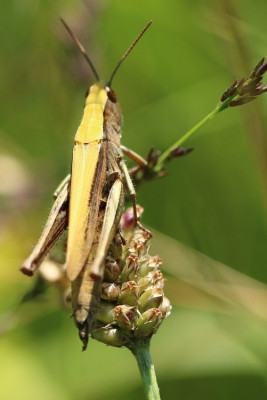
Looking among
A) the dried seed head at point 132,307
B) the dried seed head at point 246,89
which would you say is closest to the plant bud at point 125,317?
the dried seed head at point 132,307

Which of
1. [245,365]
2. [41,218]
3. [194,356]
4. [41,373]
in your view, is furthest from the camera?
[41,218]

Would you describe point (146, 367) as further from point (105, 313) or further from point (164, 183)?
point (164, 183)

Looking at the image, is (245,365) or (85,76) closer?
(245,365)

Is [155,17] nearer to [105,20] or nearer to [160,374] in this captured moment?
[105,20]

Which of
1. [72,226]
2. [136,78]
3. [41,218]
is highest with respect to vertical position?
[136,78]

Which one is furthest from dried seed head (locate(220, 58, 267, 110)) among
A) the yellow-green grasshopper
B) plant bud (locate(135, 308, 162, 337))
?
plant bud (locate(135, 308, 162, 337))

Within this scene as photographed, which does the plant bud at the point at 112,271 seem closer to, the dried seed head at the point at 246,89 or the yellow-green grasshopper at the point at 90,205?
the yellow-green grasshopper at the point at 90,205

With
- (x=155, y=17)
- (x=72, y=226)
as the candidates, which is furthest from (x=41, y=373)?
(x=155, y=17)

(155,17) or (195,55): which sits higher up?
(155,17)
